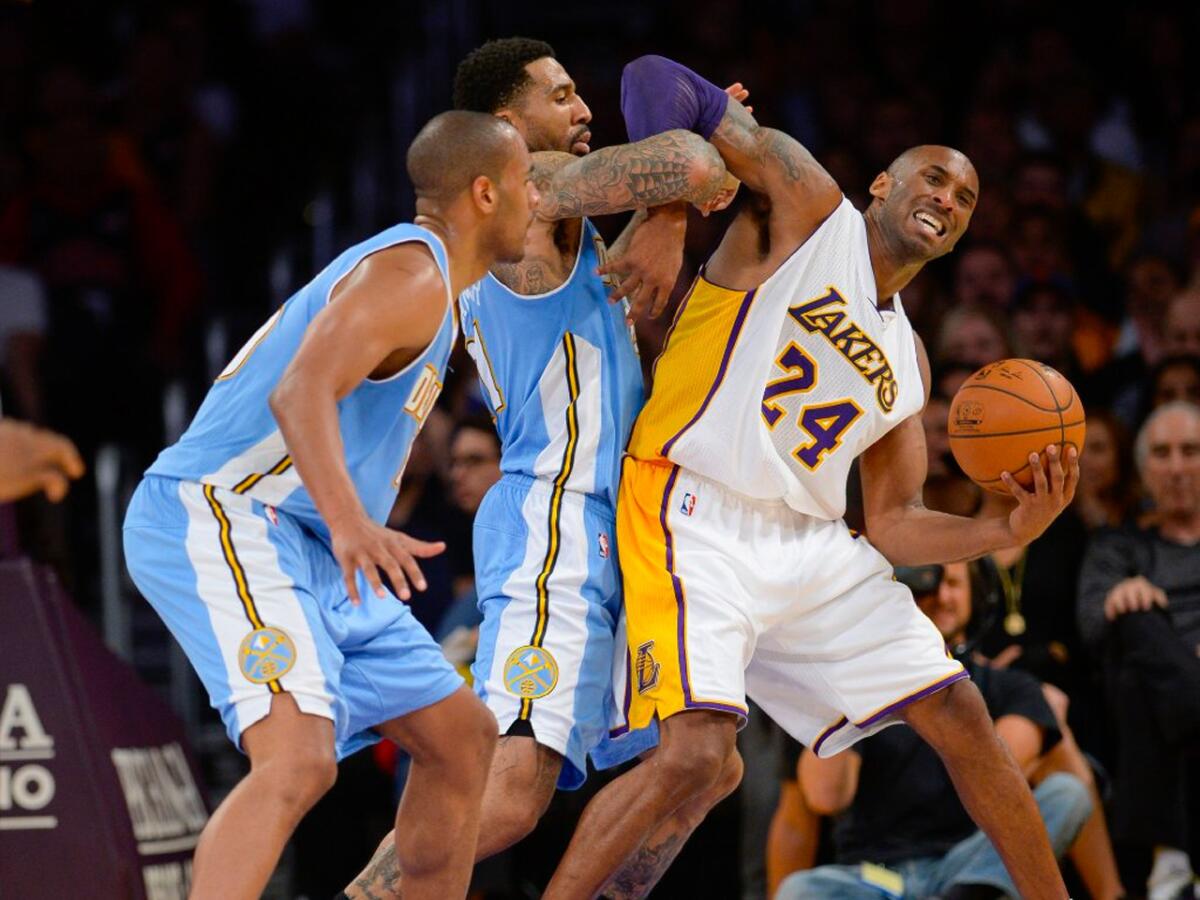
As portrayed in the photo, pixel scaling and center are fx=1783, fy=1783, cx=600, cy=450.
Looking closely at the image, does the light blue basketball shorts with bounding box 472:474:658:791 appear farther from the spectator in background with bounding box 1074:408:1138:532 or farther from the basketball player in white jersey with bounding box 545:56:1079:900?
the spectator in background with bounding box 1074:408:1138:532

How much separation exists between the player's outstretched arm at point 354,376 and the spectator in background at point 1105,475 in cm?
420

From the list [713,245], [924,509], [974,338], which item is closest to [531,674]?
[924,509]

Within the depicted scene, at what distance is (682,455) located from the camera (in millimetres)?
4750

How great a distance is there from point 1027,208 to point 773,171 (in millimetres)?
4747

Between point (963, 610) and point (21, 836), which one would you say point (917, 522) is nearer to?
point (963, 610)

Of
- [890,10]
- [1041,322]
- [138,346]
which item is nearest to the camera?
[1041,322]

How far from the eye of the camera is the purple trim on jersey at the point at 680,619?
14.7 ft

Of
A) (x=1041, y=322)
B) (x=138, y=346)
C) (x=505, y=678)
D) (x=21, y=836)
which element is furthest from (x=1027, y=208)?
(x=21, y=836)

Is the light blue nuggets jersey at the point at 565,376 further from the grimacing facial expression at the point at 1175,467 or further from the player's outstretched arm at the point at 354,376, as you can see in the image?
the grimacing facial expression at the point at 1175,467

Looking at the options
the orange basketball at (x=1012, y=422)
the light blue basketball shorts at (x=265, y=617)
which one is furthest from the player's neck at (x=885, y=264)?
the light blue basketball shorts at (x=265, y=617)

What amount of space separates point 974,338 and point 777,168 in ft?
11.3

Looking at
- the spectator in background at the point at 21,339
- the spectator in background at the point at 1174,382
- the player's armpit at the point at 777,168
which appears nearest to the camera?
the player's armpit at the point at 777,168

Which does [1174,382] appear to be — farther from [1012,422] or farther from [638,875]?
[638,875]

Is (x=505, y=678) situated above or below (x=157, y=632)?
above
